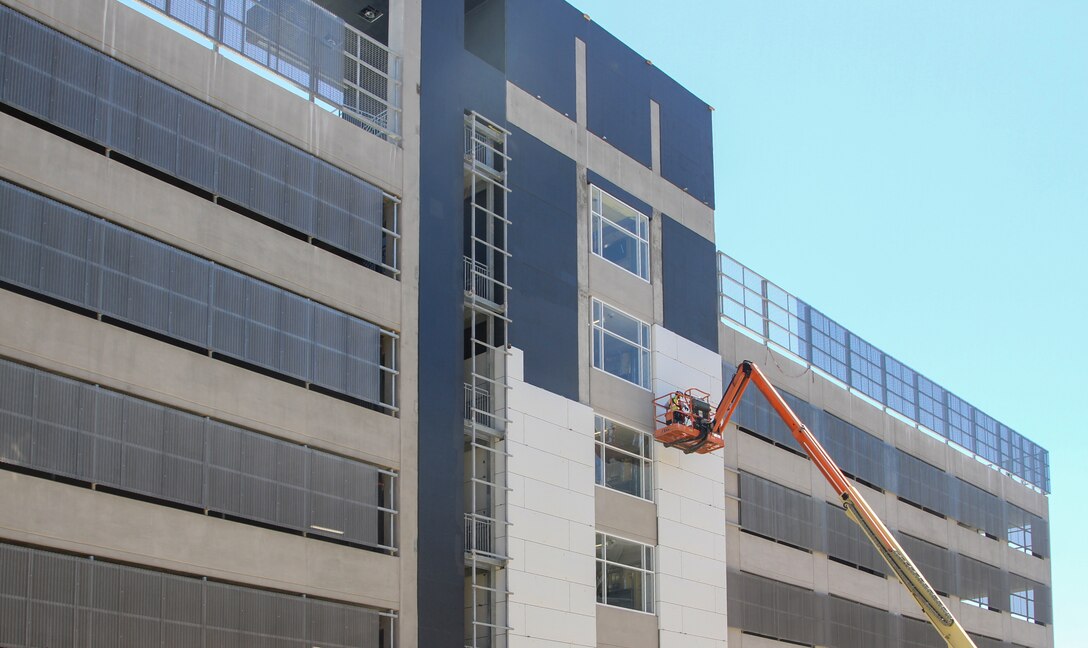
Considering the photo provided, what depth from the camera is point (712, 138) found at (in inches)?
2490

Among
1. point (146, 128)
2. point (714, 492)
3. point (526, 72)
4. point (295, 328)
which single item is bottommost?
point (714, 492)

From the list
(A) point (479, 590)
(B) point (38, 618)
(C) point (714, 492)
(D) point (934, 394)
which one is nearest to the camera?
(B) point (38, 618)

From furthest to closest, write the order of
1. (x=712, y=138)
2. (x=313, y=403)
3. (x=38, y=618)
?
(x=712, y=138) < (x=313, y=403) < (x=38, y=618)

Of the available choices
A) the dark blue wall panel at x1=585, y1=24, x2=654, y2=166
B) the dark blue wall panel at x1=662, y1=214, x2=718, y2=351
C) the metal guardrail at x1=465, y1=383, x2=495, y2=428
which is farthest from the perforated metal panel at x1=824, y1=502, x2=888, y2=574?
the metal guardrail at x1=465, y1=383, x2=495, y2=428

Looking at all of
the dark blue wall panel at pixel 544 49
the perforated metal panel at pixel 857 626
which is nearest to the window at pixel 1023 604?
the perforated metal panel at pixel 857 626

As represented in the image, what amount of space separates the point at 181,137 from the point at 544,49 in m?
17.9

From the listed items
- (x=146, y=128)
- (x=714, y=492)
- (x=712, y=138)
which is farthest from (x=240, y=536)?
(x=712, y=138)

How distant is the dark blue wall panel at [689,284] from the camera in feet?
190

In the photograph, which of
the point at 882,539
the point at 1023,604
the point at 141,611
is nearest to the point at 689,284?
the point at 882,539

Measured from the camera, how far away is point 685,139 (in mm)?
61281

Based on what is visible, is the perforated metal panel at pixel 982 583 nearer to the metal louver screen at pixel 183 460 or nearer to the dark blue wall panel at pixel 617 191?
the dark blue wall panel at pixel 617 191

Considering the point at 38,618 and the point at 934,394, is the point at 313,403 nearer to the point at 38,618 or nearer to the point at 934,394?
the point at 38,618

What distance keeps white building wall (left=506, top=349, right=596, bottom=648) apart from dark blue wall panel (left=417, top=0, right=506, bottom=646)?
92.1 inches

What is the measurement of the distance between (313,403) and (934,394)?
47.8 m
